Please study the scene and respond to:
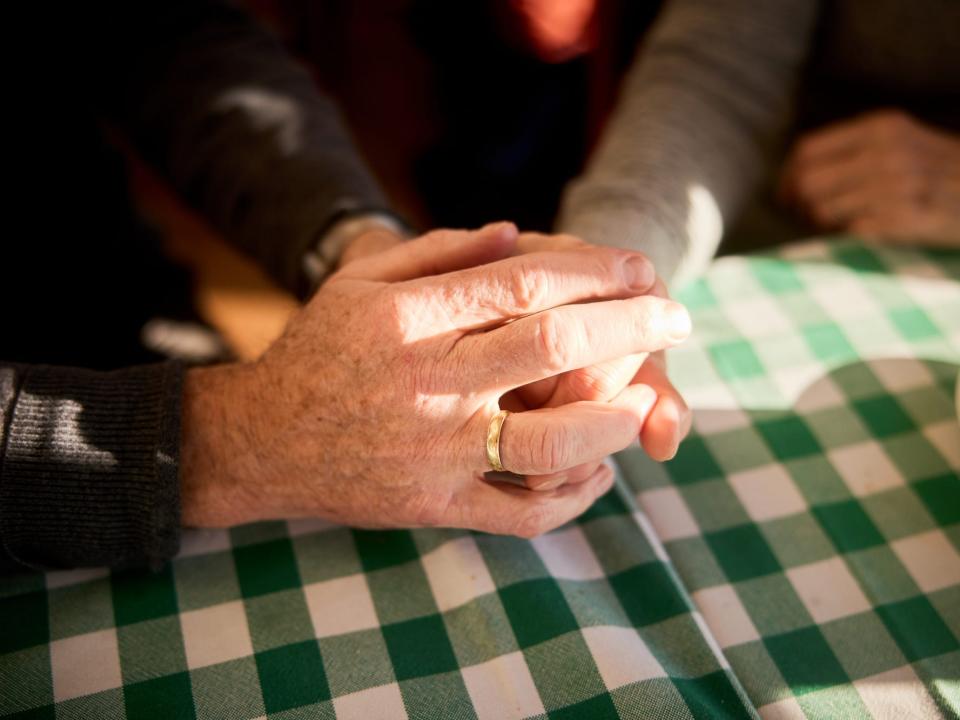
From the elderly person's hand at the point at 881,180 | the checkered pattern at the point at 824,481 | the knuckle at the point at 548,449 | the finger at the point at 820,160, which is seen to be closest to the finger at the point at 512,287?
the knuckle at the point at 548,449

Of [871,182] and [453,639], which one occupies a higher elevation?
[871,182]

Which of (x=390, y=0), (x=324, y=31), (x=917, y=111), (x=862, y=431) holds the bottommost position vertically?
(x=324, y=31)

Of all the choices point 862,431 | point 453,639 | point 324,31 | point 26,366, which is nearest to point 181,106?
point 26,366

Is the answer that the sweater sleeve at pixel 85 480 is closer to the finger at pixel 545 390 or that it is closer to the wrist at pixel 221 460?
the wrist at pixel 221 460

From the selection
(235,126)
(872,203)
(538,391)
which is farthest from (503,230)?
(872,203)

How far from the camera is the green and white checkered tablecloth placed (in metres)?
0.62

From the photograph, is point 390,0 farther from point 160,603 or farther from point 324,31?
point 160,603

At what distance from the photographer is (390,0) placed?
2.13 metres

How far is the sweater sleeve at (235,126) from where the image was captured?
1.06 m

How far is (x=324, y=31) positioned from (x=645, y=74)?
157 cm

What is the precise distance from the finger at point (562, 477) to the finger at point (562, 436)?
3 centimetres

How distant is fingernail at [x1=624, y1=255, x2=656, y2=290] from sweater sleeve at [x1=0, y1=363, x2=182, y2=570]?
0.45 metres

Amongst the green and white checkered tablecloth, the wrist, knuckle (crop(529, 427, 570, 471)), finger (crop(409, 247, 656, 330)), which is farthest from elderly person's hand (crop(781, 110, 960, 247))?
the wrist

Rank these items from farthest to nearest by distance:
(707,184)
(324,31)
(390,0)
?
(324,31) → (390,0) → (707,184)
